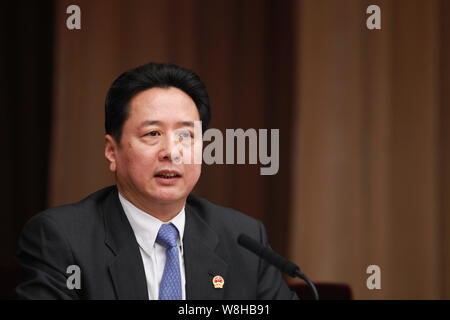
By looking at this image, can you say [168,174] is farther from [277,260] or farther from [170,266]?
[277,260]

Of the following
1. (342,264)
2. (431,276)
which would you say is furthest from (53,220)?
(431,276)

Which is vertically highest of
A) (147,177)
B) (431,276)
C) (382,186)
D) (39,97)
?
(39,97)

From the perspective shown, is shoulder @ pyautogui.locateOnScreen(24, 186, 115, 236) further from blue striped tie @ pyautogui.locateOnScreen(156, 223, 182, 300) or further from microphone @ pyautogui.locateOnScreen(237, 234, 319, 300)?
microphone @ pyautogui.locateOnScreen(237, 234, 319, 300)

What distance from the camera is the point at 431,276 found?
322 centimetres

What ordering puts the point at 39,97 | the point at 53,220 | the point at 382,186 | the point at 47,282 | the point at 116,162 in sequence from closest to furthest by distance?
the point at 47,282
the point at 53,220
the point at 116,162
the point at 39,97
the point at 382,186

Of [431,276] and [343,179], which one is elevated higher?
[343,179]

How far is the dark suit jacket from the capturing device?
1513 millimetres

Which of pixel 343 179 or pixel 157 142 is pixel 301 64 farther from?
pixel 157 142

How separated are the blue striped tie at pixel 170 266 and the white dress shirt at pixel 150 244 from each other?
0.5 inches

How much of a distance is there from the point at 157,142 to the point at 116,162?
177 millimetres

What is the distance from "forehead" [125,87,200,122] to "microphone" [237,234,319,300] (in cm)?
41

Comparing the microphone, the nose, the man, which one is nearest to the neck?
the man

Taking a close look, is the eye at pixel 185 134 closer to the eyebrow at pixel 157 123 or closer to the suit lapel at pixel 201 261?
the eyebrow at pixel 157 123

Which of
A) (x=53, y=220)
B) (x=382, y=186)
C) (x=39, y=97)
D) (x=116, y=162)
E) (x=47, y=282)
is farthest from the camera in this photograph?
(x=382, y=186)
